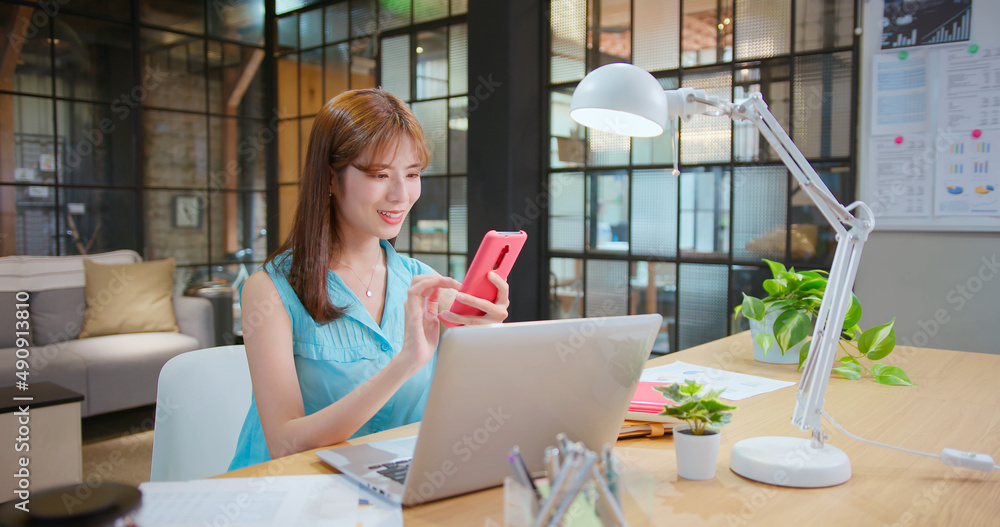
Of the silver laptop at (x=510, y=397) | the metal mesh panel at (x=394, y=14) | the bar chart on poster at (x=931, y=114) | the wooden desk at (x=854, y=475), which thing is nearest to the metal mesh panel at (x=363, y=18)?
the metal mesh panel at (x=394, y=14)

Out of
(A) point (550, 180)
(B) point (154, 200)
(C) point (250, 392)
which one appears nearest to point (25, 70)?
(B) point (154, 200)

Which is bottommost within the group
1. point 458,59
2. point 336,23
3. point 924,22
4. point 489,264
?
point 489,264

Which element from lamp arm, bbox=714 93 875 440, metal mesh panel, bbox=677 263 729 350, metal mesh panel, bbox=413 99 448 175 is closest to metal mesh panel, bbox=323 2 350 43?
metal mesh panel, bbox=413 99 448 175

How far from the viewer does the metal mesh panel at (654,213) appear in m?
3.32

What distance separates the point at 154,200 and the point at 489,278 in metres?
4.53

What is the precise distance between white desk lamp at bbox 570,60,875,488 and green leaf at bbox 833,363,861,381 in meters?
0.61

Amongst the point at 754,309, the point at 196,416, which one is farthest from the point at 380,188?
the point at 754,309

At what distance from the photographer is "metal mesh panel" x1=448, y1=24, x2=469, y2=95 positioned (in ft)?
13.2

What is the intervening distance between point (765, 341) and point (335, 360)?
1025mm

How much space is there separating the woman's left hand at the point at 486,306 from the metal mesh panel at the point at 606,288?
8.01 ft

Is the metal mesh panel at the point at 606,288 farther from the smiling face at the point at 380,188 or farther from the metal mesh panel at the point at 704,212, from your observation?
the smiling face at the point at 380,188

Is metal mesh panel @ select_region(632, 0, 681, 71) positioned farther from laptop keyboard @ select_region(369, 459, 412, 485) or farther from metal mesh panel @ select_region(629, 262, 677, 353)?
laptop keyboard @ select_region(369, 459, 412, 485)

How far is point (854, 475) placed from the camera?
932 mm

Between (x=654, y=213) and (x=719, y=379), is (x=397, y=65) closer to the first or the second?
(x=654, y=213)
